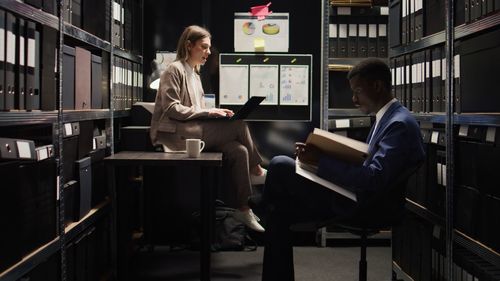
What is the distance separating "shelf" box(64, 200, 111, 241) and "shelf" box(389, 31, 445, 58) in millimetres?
1738

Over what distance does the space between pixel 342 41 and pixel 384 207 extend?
198 centimetres

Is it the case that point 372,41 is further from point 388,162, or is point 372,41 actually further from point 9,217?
point 9,217

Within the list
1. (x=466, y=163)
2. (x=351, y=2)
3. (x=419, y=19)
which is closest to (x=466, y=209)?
(x=466, y=163)

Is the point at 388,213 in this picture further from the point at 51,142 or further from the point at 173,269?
the point at 173,269

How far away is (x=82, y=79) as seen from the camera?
2623 mm

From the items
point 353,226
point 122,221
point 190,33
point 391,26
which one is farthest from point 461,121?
point 190,33

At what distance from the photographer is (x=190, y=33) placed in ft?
11.3

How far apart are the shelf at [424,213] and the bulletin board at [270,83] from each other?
1.37 m

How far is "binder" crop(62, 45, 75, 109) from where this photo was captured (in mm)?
2375

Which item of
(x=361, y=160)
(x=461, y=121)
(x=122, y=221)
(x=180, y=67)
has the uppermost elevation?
(x=180, y=67)

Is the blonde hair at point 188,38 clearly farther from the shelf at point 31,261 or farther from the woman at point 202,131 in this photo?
the shelf at point 31,261

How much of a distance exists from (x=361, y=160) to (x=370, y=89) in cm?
34

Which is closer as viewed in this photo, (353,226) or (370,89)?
(353,226)

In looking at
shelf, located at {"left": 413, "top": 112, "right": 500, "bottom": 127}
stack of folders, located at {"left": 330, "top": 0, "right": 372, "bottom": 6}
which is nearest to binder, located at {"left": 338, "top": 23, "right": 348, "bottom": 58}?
stack of folders, located at {"left": 330, "top": 0, "right": 372, "bottom": 6}
